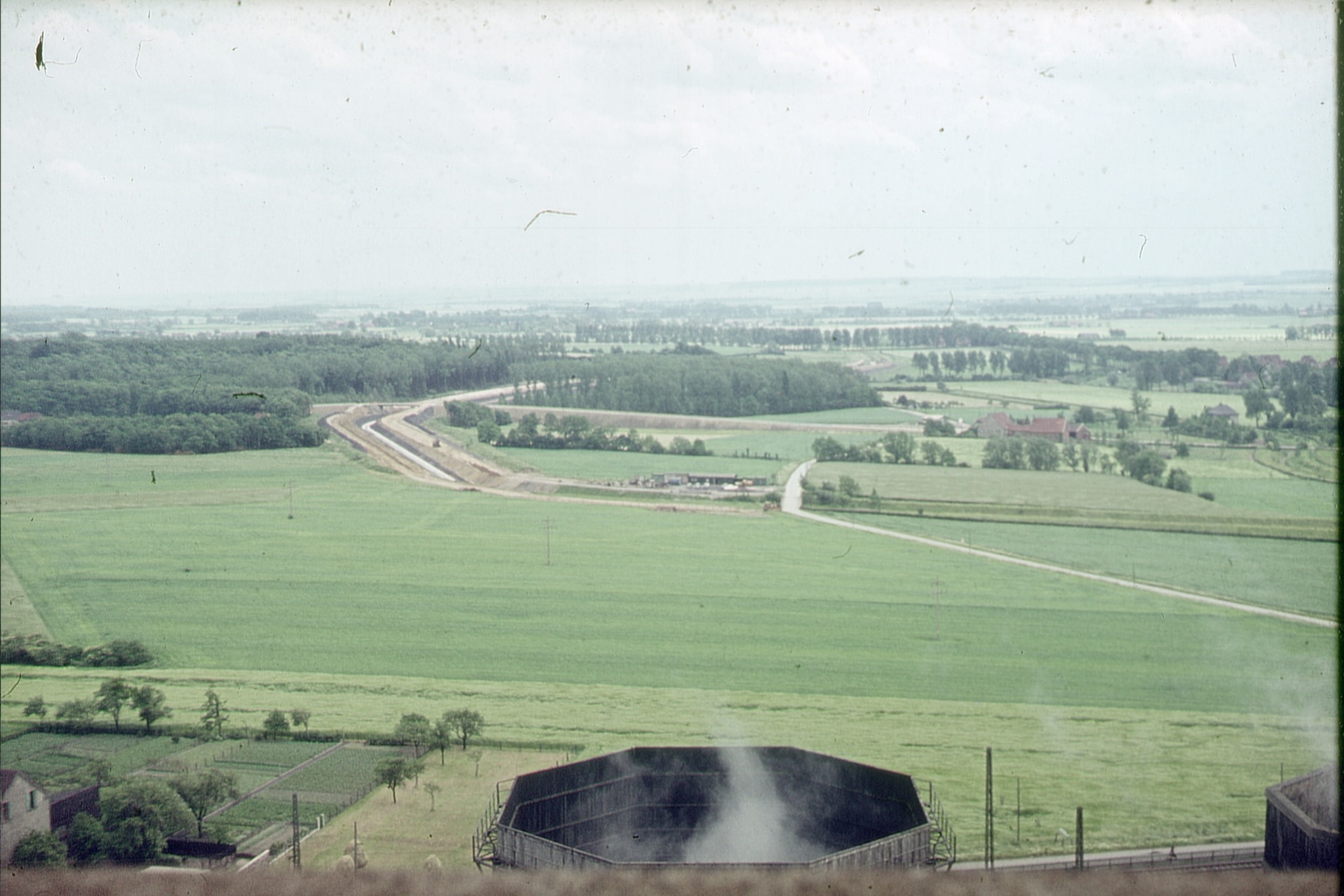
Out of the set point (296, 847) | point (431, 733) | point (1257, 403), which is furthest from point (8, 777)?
point (1257, 403)

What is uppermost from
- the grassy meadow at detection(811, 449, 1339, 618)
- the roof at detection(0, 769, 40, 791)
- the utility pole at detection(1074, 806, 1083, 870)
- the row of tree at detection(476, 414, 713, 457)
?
the row of tree at detection(476, 414, 713, 457)

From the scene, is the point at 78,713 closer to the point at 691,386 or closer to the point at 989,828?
the point at 989,828

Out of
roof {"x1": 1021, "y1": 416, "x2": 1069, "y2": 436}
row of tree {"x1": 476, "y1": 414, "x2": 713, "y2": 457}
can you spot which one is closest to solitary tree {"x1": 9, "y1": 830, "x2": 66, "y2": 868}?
row of tree {"x1": 476, "y1": 414, "x2": 713, "y2": 457}

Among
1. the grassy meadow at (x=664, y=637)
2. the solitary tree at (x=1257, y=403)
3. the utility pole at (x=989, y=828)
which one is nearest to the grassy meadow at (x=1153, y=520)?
the solitary tree at (x=1257, y=403)

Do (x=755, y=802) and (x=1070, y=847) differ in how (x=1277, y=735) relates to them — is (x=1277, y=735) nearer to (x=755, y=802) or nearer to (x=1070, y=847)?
(x=1070, y=847)

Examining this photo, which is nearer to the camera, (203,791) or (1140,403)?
(203,791)

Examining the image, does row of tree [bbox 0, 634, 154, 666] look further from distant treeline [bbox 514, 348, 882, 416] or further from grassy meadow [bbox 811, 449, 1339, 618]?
grassy meadow [bbox 811, 449, 1339, 618]
